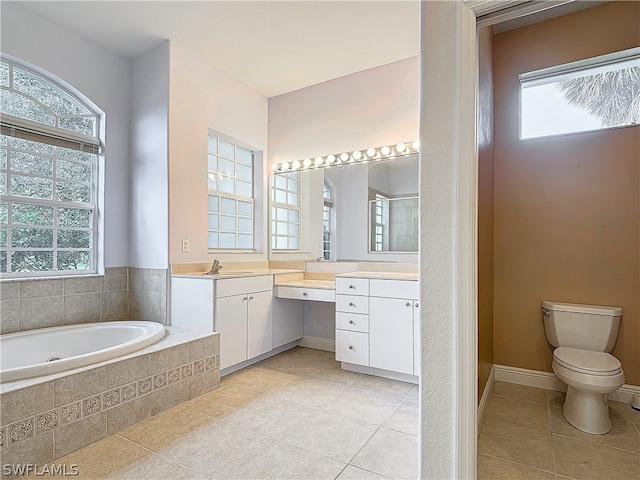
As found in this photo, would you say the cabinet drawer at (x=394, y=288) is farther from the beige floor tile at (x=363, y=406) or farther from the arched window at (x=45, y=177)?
the arched window at (x=45, y=177)

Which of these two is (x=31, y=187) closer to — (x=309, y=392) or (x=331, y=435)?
(x=309, y=392)

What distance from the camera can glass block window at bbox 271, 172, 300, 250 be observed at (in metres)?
3.82

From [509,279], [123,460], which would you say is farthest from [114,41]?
[509,279]

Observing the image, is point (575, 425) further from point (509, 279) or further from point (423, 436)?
point (423, 436)

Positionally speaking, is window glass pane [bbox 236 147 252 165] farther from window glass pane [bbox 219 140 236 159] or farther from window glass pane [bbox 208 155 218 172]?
A: window glass pane [bbox 208 155 218 172]

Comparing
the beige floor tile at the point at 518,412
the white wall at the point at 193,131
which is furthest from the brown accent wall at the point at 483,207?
the white wall at the point at 193,131

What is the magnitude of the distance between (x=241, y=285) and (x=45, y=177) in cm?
176

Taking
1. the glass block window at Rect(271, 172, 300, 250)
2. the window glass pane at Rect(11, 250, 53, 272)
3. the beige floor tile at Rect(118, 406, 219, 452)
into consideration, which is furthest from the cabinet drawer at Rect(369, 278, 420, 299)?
the window glass pane at Rect(11, 250, 53, 272)

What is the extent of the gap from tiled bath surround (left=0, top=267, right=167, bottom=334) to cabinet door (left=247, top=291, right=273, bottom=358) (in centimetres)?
73

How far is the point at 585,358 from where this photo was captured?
2.11 metres

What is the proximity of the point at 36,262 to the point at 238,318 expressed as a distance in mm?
1611

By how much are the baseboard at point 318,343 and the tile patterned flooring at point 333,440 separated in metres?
0.97

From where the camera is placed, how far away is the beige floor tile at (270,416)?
2023mm

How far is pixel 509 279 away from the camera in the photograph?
2.76 metres
